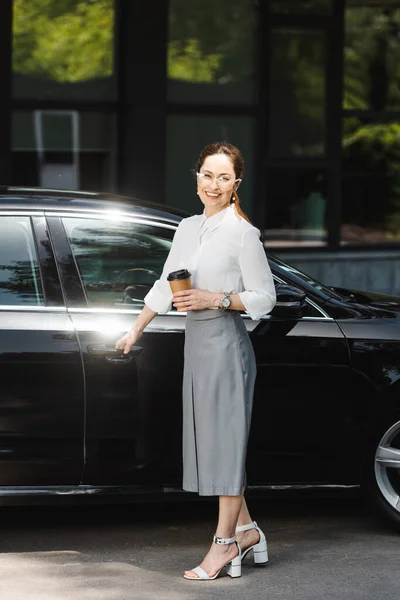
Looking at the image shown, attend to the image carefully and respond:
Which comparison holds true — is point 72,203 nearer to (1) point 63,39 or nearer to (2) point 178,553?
(2) point 178,553

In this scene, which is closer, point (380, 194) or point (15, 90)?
point (15, 90)

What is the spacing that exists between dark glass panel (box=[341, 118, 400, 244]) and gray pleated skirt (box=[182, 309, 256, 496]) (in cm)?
790

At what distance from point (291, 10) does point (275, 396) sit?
24.2ft

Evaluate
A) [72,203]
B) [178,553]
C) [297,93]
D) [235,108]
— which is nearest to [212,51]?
[235,108]

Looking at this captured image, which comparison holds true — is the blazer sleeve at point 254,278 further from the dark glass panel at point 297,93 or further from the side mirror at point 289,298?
the dark glass panel at point 297,93

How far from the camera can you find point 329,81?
12539 millimetres

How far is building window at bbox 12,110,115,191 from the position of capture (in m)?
11.5

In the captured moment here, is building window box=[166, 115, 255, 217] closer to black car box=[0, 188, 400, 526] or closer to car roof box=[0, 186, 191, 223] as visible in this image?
car roof box=[0, 186, 191, 223]

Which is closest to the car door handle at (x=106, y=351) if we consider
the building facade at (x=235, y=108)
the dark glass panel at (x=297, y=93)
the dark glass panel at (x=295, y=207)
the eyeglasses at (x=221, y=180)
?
the eyeglasses at (x=221, y=180)

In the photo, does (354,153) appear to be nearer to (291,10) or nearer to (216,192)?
(291,10)

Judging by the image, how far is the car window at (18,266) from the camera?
18.2 feet

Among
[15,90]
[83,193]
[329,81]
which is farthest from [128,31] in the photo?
[83,193]

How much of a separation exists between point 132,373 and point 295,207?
7.35 m

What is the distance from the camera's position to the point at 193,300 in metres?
4.93
